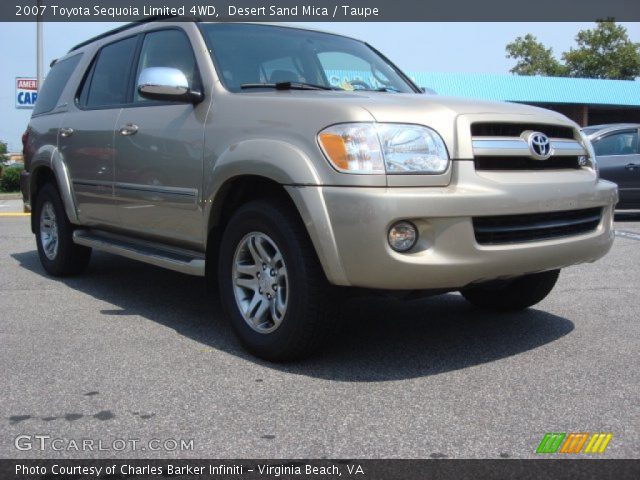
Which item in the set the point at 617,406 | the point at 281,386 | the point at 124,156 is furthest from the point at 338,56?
the point at 617,406

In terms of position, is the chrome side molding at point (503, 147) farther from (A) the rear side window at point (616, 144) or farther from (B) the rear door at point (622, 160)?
(A) the rear side window at point (616, 144)

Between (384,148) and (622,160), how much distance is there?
8.58 metres

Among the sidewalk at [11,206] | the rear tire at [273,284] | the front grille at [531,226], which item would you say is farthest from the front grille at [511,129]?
the sidewalk at [11,206]

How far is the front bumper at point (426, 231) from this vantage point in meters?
3.06

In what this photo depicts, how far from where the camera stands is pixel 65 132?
5473 millimetres

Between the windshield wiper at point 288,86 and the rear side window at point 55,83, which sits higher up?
the rear side window at point 55,83

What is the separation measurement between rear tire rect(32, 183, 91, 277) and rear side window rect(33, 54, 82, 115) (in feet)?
2.55

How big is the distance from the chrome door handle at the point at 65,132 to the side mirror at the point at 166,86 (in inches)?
65.8

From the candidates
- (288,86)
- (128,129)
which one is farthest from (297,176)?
(128,129)

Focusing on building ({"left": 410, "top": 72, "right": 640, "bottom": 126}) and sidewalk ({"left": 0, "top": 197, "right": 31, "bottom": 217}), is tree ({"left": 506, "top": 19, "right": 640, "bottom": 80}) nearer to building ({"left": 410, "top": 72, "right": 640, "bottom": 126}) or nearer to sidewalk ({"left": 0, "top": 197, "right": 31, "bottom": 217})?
building ({"left": 410, "top": 72, "right": 640, "bottom": 126})

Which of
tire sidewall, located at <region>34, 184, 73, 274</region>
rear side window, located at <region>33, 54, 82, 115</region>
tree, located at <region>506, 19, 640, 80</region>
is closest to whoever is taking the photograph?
tire sidewall, located at <region>34, 184, 73, 274</region>

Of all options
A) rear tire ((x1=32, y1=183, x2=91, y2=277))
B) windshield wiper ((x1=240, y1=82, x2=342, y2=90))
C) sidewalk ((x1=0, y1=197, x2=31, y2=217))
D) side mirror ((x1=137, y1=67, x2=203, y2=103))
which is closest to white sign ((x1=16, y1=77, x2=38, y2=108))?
sidewalk ((x1=0, y1=197, x2=31, y2=217))

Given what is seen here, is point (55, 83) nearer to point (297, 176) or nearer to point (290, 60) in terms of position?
point (290, 60)

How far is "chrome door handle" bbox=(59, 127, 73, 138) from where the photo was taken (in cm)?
540
